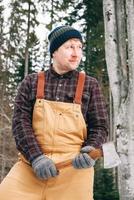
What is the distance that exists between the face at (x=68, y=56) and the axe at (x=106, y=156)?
1.93 feet

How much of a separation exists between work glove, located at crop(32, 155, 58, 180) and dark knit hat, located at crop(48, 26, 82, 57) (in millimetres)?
822

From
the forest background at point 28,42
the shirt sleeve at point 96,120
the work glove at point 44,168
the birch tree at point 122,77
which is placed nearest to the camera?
the work glove at point 44,168

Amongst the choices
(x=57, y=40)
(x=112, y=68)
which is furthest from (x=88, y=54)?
(x=57, y=40)

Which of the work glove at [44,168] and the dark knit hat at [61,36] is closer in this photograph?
the work glove at [44,168]

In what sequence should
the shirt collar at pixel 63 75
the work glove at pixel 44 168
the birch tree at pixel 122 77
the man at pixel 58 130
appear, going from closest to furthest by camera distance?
the work glove at pixel 44 168, the man at pixel 58 130, the shirt collar at pixel 63 75, the birch tree at pixel 122 77

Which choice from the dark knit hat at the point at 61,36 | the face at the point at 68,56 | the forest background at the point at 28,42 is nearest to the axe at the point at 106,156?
the face at the point at 68,56

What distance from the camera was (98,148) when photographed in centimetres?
330

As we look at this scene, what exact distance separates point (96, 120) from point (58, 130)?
0.92ft

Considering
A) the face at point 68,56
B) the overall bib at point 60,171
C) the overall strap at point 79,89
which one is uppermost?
the face at point 68,56

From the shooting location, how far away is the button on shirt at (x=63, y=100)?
332cm

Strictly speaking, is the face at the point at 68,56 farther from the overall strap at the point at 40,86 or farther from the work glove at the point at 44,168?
the work glove at the point at 44,168

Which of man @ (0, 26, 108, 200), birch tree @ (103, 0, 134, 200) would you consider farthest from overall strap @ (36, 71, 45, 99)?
birch tree @ (103, 0, 134, 200)

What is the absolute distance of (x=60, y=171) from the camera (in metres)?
3.24

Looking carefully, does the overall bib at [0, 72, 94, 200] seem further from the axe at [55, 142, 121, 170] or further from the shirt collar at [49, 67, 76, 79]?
the shirt collar at [49, 67, 76, 79]
